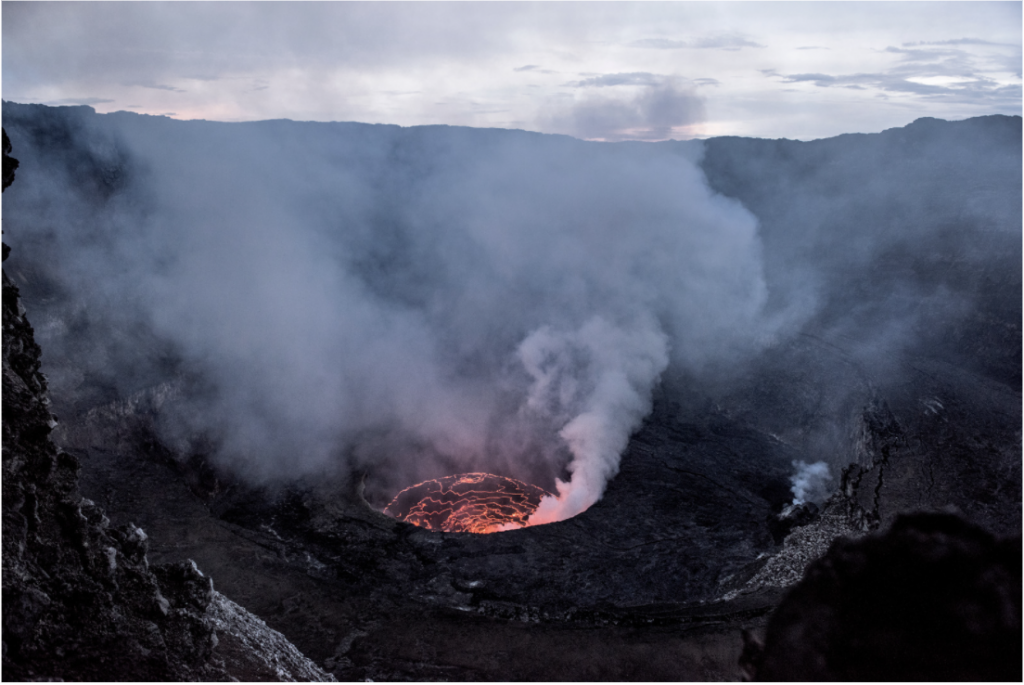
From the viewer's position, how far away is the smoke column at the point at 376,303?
21.5 m

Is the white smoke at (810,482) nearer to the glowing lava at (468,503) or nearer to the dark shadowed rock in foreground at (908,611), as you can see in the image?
the glowing lava at (468,503)

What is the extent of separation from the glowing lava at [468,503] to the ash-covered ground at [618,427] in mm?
691

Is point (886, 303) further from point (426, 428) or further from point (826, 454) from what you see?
point (426, 428)

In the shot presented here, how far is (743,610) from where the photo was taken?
13789 millimetres

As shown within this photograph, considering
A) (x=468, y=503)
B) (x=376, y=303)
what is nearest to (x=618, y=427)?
(x=468, y=503)

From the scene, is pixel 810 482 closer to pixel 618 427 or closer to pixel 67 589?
pixel 618 427

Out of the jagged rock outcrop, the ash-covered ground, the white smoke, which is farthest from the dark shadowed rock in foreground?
the white smoke

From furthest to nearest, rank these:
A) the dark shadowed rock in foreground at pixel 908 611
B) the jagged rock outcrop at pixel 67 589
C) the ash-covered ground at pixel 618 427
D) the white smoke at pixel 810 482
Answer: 1. the white smoke at pixel 810 482
2. the ash-covered ground at pixel 618 427
3. the jagged rock outcrop at pixel 67 589
4. the dark shadowed rock in foreground at pixel 908 611

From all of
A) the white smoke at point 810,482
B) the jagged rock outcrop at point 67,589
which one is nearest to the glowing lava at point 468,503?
the white smoke at point 810,482

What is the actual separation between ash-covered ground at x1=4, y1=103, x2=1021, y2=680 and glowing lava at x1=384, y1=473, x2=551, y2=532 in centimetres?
69

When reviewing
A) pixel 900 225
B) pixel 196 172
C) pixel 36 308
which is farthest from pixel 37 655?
pixel 900 225

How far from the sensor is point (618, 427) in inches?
878

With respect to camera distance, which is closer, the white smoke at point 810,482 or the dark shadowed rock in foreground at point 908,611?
the dark shadowed rock in foreground at point 908,611

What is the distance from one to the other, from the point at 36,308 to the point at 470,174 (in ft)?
95.5
